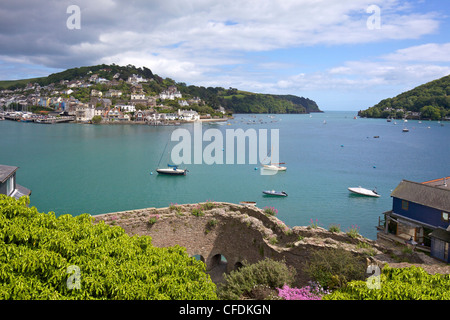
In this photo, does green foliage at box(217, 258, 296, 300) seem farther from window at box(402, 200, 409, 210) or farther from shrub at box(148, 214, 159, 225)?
window at box(402, 200, 409, 210)

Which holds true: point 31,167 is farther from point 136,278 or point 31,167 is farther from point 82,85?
point 82,85

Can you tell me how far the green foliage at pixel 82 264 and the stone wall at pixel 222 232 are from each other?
20.1 feet

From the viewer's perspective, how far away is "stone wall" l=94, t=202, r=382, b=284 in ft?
44.0

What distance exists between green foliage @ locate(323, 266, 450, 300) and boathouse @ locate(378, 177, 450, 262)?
7860 millimetres

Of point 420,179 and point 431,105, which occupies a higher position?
point 431,105

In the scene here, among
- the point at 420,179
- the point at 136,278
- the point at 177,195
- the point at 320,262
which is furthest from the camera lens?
the point at 420,179

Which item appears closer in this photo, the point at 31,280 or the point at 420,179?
the point at 31,280

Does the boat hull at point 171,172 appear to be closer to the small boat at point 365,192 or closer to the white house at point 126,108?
the small boat at point 365,192

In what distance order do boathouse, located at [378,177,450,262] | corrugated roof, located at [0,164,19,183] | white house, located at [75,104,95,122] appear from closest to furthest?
1. boathouse, located at [378,177,450,262]
2. corrugated roof, located at [0,164,19,183]
3. white house, located at [75,104,95,122]

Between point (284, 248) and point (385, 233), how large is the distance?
669cm

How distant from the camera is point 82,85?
568 ft

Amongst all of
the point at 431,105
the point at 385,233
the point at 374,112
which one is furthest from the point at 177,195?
the point at 374,112

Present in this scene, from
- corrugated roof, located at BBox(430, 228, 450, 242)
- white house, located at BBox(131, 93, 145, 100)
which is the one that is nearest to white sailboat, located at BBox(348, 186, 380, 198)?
corrugated roof, located at BBox(430, 228, 450, 242)

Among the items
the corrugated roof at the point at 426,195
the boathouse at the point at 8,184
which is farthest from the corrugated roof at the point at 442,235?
the boathouse at the point at 8,184
